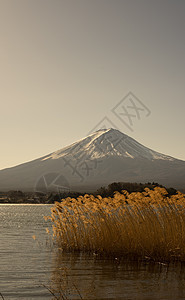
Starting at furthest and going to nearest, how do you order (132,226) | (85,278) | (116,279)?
(132,226) < (85,278) < (116,279)

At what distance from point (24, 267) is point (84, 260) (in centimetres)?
200

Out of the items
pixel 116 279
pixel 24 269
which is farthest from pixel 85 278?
pixel 24 269

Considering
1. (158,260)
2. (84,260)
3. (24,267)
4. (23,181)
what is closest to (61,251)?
(84,260)

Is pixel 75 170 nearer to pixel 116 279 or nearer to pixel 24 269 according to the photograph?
pixel 24 269

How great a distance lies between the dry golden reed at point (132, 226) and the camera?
12273 mm

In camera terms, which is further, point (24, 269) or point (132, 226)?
point (132, 226)

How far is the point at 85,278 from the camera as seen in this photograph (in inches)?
408

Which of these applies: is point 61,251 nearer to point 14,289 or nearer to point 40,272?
point 40,272

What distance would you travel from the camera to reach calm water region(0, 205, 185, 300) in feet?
29.0

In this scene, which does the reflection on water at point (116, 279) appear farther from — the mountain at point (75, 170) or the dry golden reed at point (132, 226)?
the mountain at point (75, 170)

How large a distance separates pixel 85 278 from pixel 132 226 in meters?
3.05

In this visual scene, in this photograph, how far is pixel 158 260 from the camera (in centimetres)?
1245

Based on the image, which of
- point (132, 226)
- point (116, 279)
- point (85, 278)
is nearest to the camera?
point (116, 279)

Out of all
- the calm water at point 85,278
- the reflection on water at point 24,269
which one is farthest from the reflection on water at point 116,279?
the reflection on water at point 24,269
